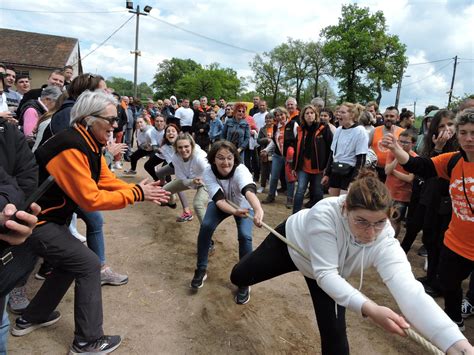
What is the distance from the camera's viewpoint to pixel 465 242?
260cm

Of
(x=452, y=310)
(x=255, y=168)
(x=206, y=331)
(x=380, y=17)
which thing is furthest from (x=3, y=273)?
(x=380, y=17)

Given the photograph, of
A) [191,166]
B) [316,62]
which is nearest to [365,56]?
[316,62]

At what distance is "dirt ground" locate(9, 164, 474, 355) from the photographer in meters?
2.78

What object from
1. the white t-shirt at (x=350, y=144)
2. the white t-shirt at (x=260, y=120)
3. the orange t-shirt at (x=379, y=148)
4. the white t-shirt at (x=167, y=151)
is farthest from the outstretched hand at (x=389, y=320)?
the white t-shirt at (x=260, y=120)

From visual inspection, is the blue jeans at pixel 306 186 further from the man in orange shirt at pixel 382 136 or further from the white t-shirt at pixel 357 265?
the white t-shirt at pixel 357 265

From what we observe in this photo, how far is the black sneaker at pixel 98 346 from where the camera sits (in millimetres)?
2557

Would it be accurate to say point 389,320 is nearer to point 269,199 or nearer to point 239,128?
point 269,199

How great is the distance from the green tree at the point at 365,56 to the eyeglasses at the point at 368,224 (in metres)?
38.5

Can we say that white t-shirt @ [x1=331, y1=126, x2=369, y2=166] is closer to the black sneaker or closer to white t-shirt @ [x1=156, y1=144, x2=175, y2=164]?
white t-shirt @ [x1=156, y1=144, x2=175, y2=164]

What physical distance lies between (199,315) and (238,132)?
500 cm

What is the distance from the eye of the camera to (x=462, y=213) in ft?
8.54

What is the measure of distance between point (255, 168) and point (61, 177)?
21.9ft

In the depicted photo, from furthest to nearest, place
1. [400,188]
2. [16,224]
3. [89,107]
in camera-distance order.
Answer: [400,188]
[89,107]
[16,224]

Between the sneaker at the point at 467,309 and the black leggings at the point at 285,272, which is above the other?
the black leggings at the point at 285,272
